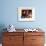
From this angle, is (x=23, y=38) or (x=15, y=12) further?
(x=15, y=12)

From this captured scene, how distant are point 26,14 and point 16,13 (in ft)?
1.11

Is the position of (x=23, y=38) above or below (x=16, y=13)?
below

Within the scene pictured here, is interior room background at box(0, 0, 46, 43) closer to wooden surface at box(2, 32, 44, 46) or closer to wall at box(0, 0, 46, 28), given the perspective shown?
A: wall at box(0, 0, 46, 28)

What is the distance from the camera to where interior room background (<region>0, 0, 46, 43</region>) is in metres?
4.41

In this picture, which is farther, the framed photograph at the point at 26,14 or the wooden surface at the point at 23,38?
the framed photograph at the point at 26,14

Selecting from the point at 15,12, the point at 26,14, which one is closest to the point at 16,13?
the point at 15,12

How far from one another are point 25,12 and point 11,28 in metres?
0.78

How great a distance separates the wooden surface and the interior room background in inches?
22.1

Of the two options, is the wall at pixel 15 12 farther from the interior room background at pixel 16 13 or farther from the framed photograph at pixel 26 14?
the framed photograph at pixel 26 14

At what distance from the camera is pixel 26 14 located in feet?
14.6

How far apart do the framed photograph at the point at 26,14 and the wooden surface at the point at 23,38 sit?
0.66m

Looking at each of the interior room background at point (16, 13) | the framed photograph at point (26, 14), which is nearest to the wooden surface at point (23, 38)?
the interior room background at point (16, 13)

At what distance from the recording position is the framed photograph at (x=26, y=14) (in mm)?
4418

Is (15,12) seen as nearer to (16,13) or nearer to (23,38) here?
(16,13)
